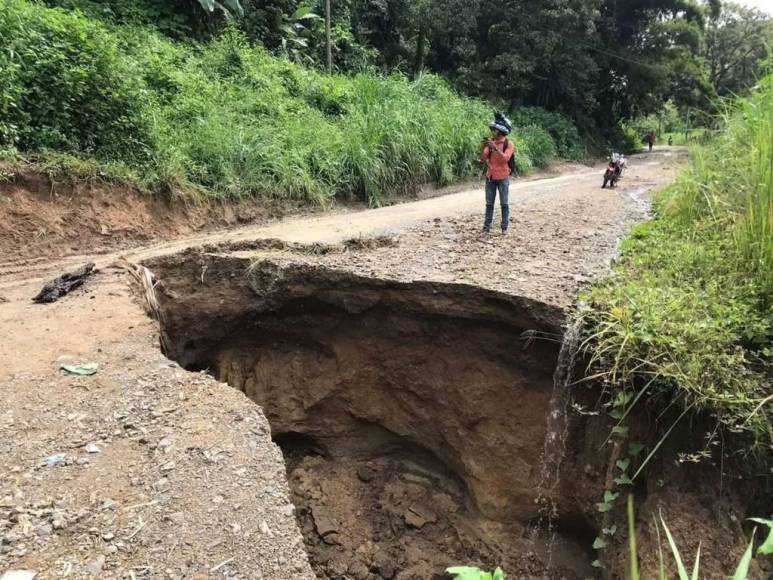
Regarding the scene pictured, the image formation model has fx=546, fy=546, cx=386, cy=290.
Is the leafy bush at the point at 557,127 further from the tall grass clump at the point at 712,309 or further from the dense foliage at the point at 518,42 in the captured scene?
the tall grass clump at the point at 712,309

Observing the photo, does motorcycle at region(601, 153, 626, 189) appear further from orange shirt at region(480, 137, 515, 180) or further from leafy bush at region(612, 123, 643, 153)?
leafy bush at region(612, 123, 643, 153)

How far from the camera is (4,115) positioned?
621 centimetres

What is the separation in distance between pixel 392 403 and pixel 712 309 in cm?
310

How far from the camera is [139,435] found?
10.6ft

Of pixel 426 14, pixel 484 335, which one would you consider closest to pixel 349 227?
pixel 484 335

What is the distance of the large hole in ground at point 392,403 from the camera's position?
15.6 feet

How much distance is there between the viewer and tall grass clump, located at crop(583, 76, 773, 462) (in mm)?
3256

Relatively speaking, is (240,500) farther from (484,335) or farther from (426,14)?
(426,14)

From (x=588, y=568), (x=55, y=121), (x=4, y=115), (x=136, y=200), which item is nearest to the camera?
(x=588, y=568)

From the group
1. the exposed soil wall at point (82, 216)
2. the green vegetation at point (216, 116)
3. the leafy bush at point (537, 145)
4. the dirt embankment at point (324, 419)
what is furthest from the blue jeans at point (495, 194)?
the leafy bush at point (537, 145)

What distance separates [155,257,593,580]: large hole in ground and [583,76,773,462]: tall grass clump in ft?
2.35

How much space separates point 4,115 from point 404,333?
521 centimetres

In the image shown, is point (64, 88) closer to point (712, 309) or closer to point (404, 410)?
point (404, 410)

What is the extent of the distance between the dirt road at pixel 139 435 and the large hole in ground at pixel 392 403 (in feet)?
1.41
